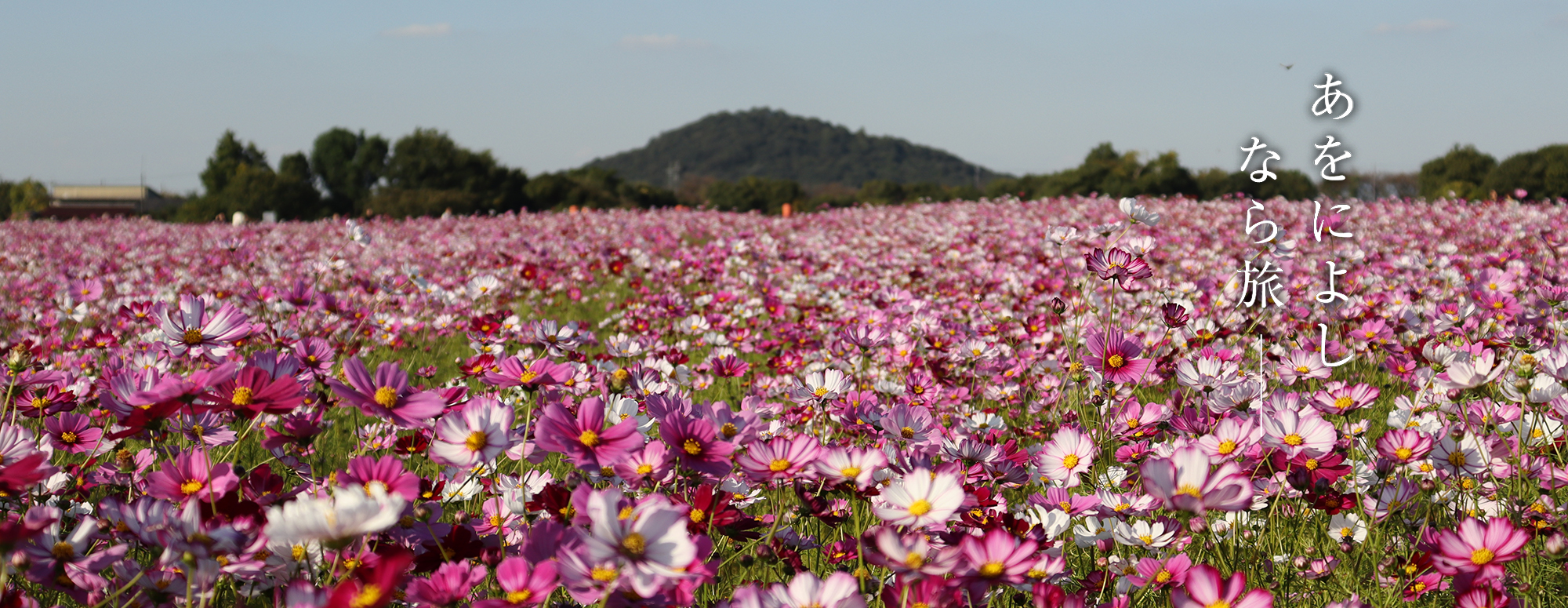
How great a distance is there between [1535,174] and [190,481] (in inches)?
1346

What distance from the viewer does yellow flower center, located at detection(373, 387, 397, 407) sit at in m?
1.18

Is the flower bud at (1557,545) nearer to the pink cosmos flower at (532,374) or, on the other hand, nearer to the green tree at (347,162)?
the pink cosmos flower at (532,374)

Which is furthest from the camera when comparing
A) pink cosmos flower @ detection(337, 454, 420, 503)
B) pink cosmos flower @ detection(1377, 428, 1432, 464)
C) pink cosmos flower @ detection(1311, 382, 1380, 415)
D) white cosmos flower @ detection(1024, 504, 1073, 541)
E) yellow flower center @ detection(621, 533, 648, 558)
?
pink cosmos flower @ detection(1311, 382, 1380, 415)

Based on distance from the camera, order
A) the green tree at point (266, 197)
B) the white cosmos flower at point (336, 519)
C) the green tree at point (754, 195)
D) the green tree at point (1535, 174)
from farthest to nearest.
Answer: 1. the green tree at point (754, 195)
2. the green tree at point (266, 197)
3. the green tree at point (1535, 174)
4. the white cosmos flower at point (336, 519)

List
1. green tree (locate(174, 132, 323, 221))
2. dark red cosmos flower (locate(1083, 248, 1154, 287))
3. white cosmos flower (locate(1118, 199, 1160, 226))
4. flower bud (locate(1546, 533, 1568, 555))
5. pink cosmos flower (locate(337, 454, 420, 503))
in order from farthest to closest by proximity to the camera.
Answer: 1. green tree (locate(174, 132, 323, 221))
2. white cosmos flower (locate(1118, 199, 1160, 226))
3. dark red cosmos flower (locate(1083, 248, 1154, 287))
4. flower bud (locate(1546, 533, 1568, 555))
5. pink cosmos flower (locate(337, 454, 420, 503))

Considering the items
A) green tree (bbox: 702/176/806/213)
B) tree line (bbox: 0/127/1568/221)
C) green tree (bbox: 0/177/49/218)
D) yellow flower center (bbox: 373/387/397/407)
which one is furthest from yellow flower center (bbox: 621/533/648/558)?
green tree (bbox: 0/177/49/218)

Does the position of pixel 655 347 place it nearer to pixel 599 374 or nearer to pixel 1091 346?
pixel 599 374

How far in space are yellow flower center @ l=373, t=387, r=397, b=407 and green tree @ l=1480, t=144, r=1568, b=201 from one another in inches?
1218

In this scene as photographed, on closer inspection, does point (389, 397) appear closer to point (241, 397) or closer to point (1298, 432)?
point (241, 397)

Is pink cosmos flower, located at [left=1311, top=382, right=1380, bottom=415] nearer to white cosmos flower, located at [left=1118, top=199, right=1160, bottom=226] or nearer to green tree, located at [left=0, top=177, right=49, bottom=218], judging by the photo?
white cosmos flower, located at [left=1118, top=199, right=1160, bottom=226]

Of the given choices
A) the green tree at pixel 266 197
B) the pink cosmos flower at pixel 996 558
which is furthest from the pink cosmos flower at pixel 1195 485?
the green tree at pixel 266 197

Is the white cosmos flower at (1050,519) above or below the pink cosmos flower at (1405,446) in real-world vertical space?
below

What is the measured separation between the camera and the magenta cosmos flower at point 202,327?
4.96 feet

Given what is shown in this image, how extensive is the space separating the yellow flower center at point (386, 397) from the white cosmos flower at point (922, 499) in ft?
2.17
